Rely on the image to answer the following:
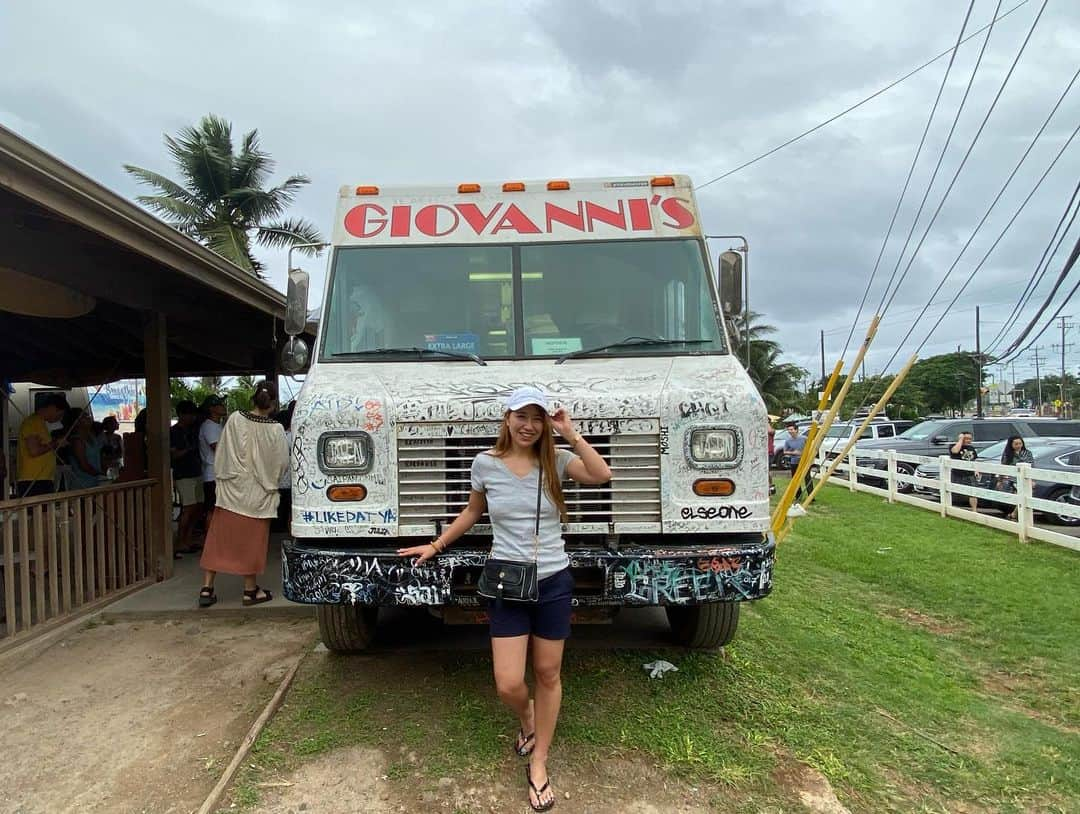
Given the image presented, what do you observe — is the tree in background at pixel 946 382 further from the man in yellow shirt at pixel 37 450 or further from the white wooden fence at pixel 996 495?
the man in yellow shirt at pixel 37 450

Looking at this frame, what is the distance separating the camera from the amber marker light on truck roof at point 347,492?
11.6ft

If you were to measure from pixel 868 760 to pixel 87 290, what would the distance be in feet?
18.9

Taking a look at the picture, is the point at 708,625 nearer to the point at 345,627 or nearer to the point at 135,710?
the point at 345,627

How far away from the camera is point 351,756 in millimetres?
3412

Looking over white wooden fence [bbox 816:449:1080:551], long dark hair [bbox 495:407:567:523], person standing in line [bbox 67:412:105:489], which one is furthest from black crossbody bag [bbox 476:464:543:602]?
white wooden fence [bbox 816:449:1080:551]

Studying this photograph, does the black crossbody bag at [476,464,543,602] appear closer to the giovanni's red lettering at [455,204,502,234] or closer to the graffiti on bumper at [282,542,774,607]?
the graffiti on bumper at [282,542,774,607]

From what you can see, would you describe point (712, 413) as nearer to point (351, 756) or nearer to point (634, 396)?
point (634, 396)

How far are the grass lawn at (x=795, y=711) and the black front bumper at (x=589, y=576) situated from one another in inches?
26.8

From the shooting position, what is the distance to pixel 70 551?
5867mm

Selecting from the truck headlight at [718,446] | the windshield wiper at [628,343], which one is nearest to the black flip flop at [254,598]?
the windshield wiper at [628,343]

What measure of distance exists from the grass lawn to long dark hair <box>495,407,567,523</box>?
4.15 feet

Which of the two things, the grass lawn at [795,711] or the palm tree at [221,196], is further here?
the palm tree at [221,196]

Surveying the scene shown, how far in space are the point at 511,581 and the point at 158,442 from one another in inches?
194

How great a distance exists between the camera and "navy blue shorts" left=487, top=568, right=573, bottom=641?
3021mm
